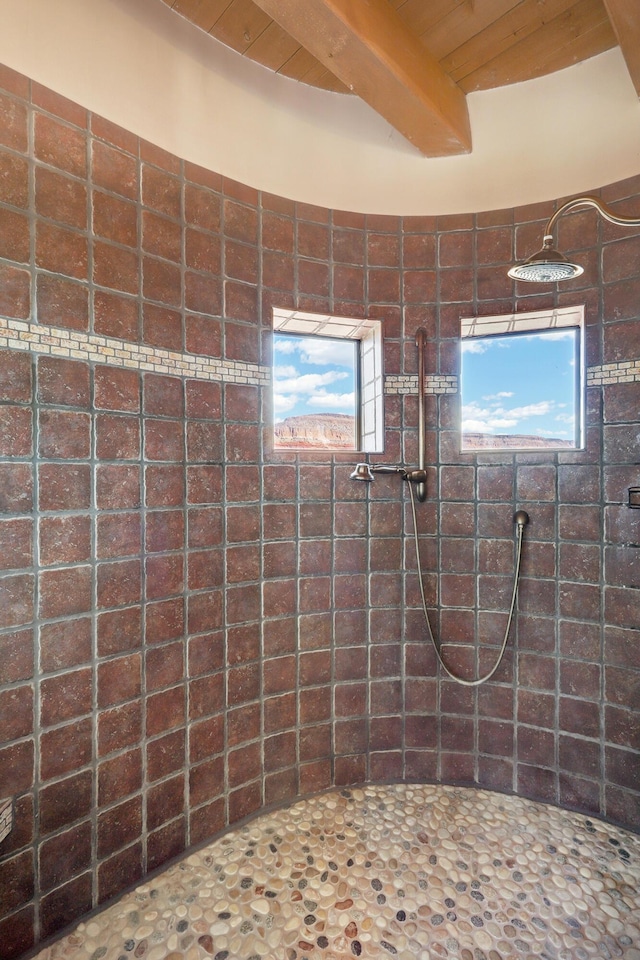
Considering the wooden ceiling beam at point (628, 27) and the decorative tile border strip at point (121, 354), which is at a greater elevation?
the wooden ceiling beam at point (628, 27)

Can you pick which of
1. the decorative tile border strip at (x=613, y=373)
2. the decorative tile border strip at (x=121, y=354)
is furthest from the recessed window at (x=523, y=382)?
the decorative tile border strip at (x=121, y=354)

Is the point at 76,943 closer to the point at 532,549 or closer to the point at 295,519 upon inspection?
the point at 295,519

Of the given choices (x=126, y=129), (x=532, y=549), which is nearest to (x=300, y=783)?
(x=532, y=549)

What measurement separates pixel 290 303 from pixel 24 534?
1220 millimetres

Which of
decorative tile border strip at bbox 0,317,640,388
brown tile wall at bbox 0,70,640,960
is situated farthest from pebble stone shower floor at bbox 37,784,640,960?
decorative tile border strip at bbox 0,317,640,388

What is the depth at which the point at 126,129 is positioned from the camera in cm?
154

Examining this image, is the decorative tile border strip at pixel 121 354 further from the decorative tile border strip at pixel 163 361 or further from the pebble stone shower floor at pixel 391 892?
the pebble stone shower floor at pixel 391 892

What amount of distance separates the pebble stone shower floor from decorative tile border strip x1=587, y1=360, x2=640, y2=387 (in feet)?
5.38

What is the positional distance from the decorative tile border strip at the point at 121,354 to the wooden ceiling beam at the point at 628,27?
1.46 m

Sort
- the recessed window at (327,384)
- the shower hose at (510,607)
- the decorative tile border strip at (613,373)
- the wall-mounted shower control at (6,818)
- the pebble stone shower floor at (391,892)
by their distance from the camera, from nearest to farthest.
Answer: the wall-mounted shower control at (6,818), the pebble stone shower floor at (391,892), the decorative tile border strip at (613,373), the shower hose at (510,607), the recessed window at (327,384)

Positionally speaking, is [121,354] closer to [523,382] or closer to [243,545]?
[243,545]

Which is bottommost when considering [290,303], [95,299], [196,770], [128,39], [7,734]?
[196,770]

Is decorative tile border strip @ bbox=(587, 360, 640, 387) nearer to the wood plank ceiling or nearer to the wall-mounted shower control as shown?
the wood plank ceiling

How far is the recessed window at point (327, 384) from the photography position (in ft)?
6.84
